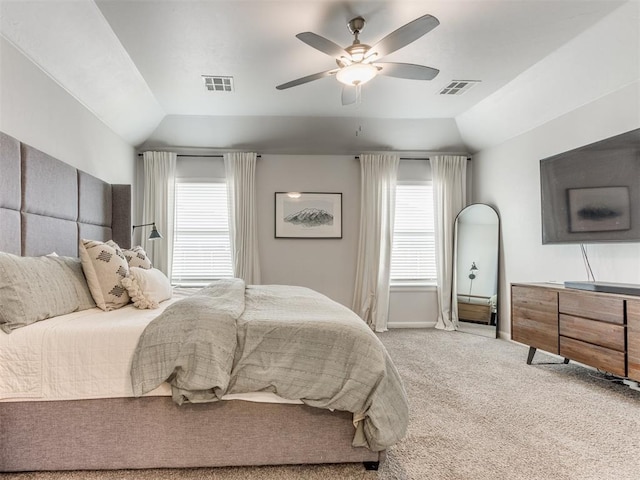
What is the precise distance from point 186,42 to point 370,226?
3094mm

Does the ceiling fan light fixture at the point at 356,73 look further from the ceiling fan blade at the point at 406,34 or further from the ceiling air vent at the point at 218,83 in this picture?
the ceiling air vent at the point at 218,83

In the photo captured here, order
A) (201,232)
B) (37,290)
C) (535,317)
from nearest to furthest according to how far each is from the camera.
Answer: (37,290), (535,317), (201,232)

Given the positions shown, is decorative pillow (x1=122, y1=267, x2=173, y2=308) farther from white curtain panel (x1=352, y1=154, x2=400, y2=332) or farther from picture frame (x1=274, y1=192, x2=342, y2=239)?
white curtain panel (x1=352, y1=154, x2=400, y2=332)

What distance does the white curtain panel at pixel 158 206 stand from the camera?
4590mm

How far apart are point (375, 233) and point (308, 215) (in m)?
0.98

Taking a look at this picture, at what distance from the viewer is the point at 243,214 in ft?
15.4

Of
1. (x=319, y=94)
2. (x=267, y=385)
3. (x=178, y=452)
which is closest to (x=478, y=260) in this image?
(x=319, y=94)

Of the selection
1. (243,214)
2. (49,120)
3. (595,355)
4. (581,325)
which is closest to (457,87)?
(581,325)

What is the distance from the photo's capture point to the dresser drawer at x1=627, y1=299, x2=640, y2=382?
2316mm

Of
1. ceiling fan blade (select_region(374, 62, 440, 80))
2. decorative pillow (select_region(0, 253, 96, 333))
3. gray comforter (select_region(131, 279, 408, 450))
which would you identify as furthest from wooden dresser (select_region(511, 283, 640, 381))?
decorative pillow (select_region(0, 253, 96, 333))

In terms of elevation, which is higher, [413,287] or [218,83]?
[218,83]

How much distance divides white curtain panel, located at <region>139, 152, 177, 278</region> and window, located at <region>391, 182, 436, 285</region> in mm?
3179

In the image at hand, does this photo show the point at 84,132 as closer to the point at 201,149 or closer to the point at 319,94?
the point at 201,149

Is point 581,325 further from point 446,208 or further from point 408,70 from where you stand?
point 446,208
